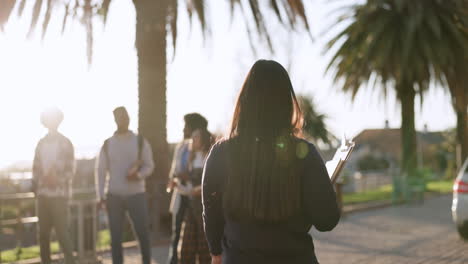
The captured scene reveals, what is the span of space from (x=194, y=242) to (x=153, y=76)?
224 inches

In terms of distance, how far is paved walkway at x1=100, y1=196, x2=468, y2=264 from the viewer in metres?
9.03

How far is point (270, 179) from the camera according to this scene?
266 cm

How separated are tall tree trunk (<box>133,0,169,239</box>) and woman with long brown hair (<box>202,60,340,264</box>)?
29.3ft

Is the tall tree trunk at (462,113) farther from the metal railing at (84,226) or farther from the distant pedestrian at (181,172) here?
the distant pedestrian at (181,172)

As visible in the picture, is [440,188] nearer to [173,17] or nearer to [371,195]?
[371,195]

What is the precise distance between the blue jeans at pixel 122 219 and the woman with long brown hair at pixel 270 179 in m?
3.97

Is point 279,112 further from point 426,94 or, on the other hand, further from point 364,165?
point 364,165

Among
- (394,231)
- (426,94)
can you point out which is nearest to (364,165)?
(426,94)

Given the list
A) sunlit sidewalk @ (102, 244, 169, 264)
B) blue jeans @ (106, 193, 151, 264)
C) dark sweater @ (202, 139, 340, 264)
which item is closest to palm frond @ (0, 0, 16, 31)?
sunlit sidewalk @ (102, 244, 169, 264)

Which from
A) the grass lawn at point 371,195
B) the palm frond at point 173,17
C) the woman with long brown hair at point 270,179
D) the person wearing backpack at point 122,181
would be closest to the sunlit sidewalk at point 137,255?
the person wearing backpack at point 122,181

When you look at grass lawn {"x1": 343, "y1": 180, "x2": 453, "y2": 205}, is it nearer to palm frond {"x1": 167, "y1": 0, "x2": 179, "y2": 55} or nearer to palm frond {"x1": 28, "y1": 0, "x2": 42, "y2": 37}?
palm frond {"x1": 167, "y1": 0, "x2": 179, "y2": 55}

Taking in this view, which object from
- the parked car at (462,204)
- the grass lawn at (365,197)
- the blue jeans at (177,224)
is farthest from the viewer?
the grass lawn at (365,197)

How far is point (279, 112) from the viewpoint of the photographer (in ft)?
8.89

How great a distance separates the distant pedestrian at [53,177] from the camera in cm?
712
